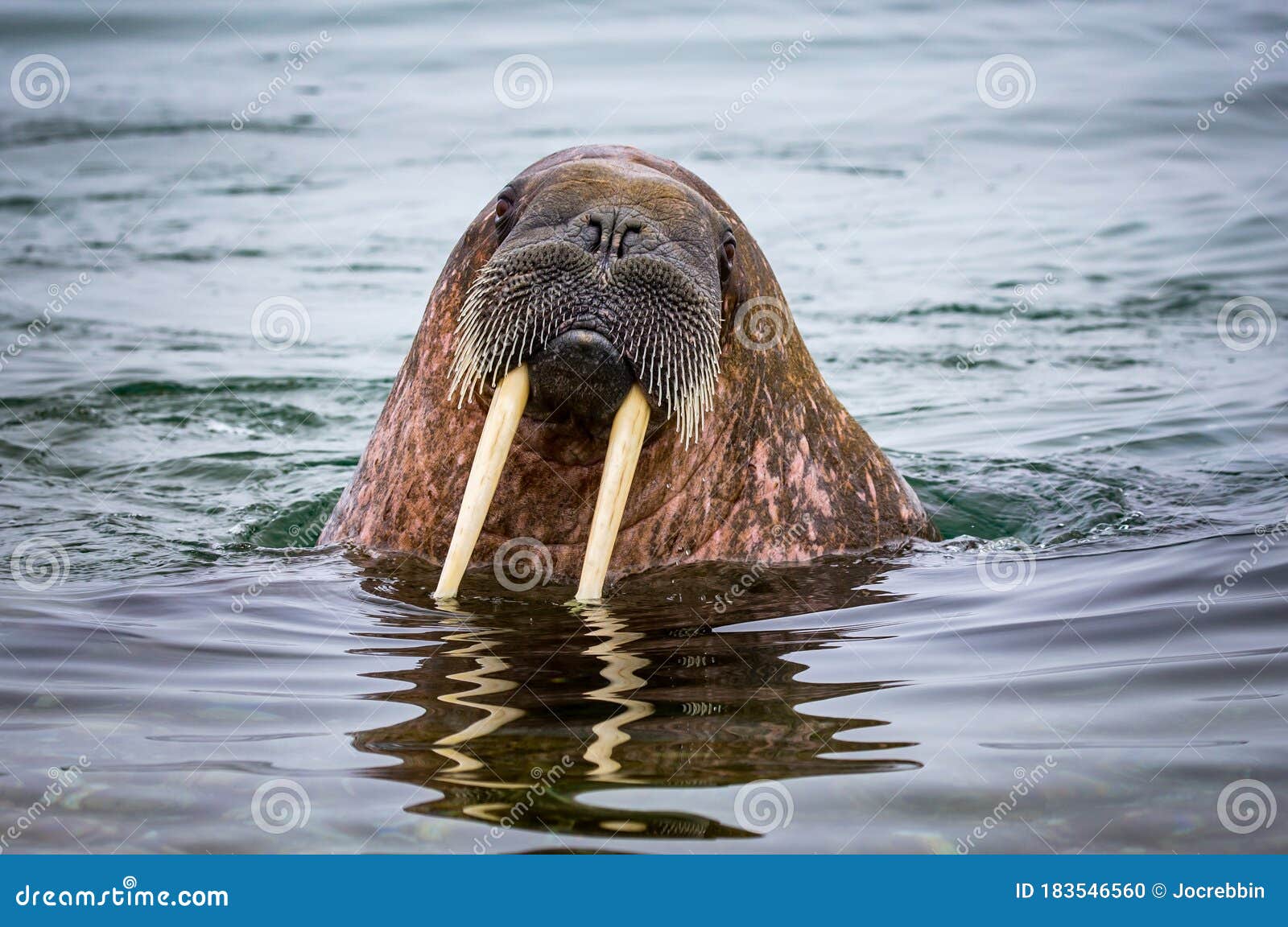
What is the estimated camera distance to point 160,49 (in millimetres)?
25875

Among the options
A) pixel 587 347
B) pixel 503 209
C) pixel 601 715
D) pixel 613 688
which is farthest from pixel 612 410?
pixel 601 715

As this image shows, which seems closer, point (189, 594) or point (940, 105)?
point (189, 594)

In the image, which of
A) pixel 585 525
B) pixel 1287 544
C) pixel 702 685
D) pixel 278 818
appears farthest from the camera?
pixel 1287 544

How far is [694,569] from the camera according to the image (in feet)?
20.4

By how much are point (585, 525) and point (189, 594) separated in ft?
5.23

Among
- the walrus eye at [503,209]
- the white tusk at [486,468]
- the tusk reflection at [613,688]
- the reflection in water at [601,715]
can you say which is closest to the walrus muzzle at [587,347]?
the white tusk at [486,468]

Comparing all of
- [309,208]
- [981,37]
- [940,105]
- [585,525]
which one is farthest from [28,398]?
[981,37]

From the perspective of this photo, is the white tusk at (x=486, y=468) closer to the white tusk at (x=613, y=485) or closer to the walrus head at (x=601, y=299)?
the walrus head at (x=601, y=299)

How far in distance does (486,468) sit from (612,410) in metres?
0.51

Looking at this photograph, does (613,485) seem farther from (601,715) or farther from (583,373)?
(601,715)

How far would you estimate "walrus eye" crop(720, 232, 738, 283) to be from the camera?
5934mm

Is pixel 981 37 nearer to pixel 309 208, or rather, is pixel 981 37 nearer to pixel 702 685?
pixel 309 208

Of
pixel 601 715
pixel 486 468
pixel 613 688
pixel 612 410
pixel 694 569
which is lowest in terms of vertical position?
pixel 601 715

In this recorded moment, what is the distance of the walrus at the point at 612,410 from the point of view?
5312mm
